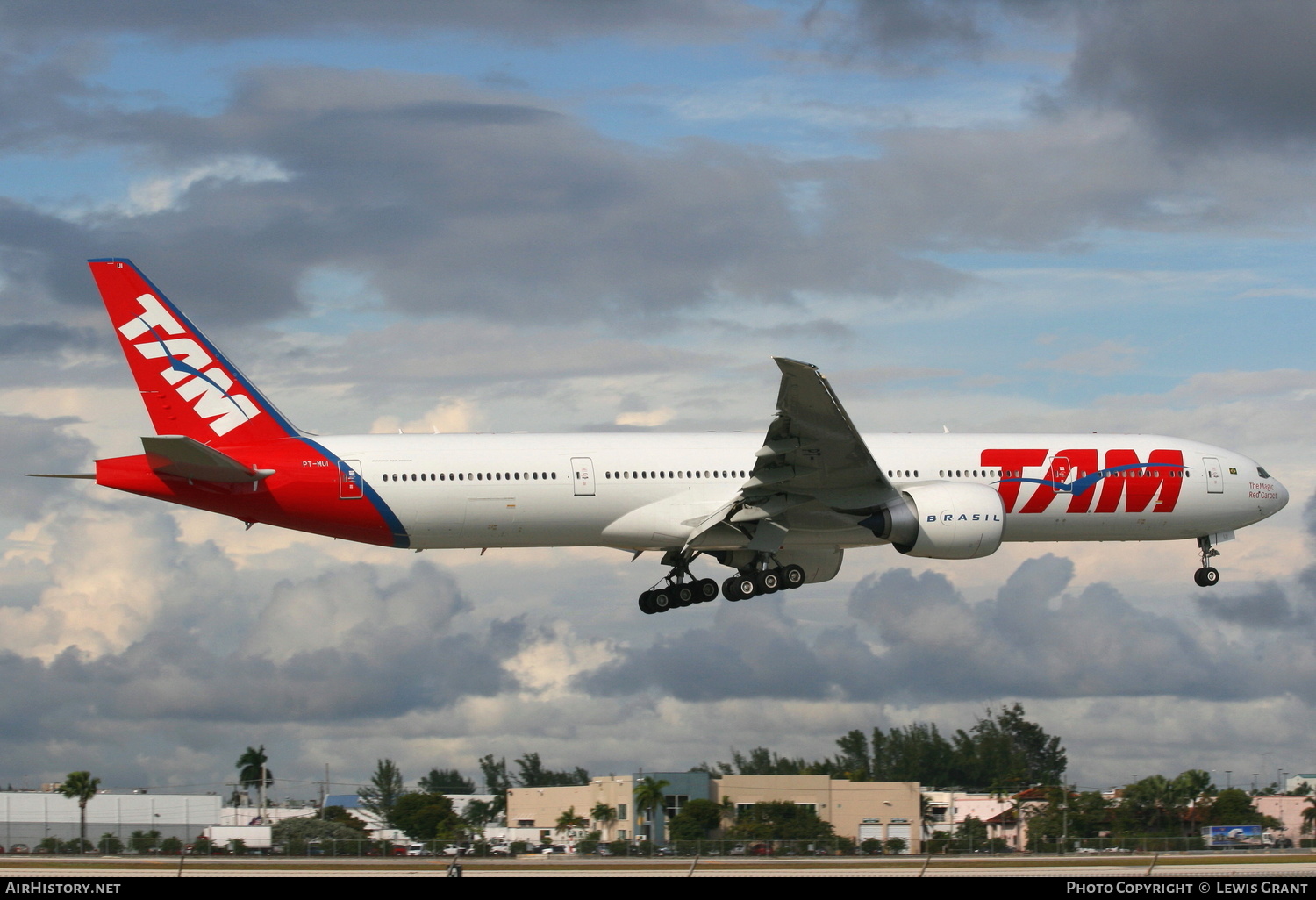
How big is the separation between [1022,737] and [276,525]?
9683 centimetres

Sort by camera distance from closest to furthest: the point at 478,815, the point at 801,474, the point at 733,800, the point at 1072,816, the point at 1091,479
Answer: the point at 801,474
the point at 1091,479
the point at 733,800
the point at 1072,816
the point at 478,815

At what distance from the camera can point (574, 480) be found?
39.3 meters

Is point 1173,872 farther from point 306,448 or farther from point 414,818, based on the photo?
point 414,818

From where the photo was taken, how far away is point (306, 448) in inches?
1523

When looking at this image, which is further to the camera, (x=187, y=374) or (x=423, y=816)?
(x=423, y=816)

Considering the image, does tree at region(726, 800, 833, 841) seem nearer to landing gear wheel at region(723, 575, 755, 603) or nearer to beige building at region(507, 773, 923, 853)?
beige building at region(507, 773, 923, 853)

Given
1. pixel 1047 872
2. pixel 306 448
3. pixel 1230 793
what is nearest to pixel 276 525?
pixel 306 448

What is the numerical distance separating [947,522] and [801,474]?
415 cm

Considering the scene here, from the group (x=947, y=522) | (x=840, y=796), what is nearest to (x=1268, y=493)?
(x=947, y=522)

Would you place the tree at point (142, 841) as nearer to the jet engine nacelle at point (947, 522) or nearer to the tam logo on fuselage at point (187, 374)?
the tam logo on fuselage at point (187, 374)

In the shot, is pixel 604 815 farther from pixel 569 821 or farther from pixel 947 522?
pixel 947 522

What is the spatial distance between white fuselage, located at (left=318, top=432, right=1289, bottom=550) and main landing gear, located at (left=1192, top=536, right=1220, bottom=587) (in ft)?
1.81

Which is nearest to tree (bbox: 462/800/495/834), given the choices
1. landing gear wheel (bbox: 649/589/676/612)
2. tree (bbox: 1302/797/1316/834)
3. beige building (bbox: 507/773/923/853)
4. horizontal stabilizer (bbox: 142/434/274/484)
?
beige building (bbox: 507/773/923/853)

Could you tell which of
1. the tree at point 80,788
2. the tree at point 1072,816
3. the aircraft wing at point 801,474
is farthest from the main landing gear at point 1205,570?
the tree at point 80,788
